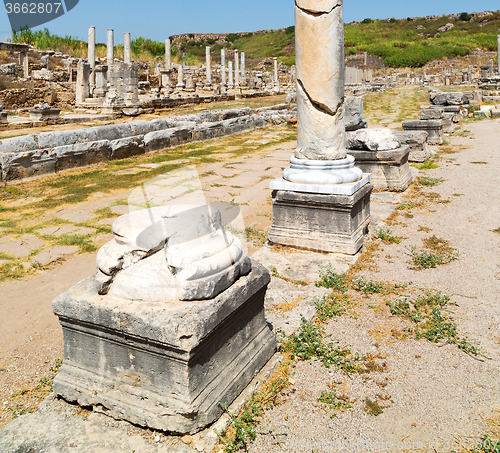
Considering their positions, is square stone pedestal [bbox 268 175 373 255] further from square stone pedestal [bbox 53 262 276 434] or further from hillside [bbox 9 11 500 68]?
hillside [bbox 9 11 500 68]

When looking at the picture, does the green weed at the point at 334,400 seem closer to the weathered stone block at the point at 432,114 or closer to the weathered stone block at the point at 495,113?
the weathered stone block at the point at 432,114

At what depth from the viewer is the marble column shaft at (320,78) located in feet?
12.7

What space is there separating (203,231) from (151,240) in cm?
23

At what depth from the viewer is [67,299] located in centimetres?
201

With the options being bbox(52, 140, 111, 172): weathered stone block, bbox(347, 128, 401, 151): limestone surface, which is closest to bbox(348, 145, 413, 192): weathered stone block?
bbox(347, 128, 401, 151): limestone surface

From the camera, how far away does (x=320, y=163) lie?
13.5 feet

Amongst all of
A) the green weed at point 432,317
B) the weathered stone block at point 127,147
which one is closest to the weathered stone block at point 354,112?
the weathered stone block at point 127,147

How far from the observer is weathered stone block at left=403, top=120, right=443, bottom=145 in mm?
9526

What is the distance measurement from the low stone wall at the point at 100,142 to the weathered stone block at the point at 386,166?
4.82m

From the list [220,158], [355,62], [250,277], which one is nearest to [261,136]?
[220,158]

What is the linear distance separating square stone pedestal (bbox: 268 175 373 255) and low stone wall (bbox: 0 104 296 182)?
4735 mm

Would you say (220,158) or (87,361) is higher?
(220,158)

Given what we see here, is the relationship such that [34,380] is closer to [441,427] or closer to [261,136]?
[441,427]

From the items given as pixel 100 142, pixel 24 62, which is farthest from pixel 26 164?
pixel 24 62
